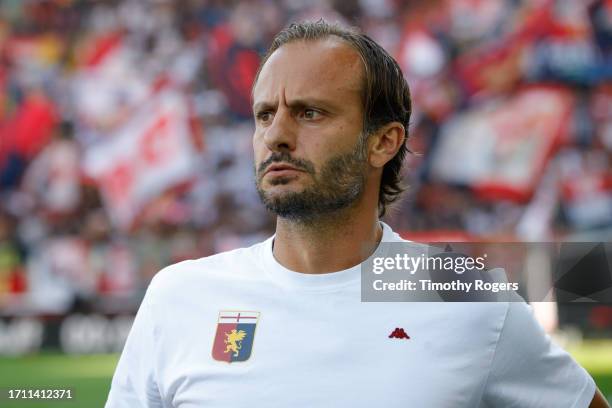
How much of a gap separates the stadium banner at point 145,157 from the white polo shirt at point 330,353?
12.0 metres

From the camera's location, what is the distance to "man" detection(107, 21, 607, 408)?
260cm

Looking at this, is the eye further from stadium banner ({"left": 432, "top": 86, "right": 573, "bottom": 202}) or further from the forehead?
stadium banner ({"left": 432, "top": 86, "right": 573, "bottom": 202})

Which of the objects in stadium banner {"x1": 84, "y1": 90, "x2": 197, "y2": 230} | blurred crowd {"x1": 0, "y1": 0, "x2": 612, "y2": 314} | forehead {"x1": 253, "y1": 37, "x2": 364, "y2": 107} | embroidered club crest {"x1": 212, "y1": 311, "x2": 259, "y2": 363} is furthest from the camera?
stadium banner {"x1": 84, "y1": 90, "x2": 197, "y2": 230}

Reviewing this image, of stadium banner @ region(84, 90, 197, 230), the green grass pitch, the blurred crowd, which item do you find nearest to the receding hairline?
the green grass pitch

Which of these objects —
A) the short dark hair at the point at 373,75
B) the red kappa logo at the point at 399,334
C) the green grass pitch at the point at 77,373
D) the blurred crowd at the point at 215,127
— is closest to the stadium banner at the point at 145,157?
the blurred crowd at the point at 215,127

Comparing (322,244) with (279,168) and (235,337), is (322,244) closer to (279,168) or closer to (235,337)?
(279,168)

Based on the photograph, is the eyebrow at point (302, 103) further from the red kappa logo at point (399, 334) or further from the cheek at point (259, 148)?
the red kappa logo at point (399, 334)

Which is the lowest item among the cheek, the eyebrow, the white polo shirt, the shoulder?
the white polo shirt

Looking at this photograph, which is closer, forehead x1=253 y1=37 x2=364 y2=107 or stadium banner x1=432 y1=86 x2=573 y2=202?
forehead x1=253 y1=37 x2=364 y2=107

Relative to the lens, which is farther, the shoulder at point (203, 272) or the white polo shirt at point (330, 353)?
the shoulder at point (203, 272)

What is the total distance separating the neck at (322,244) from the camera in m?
2.81

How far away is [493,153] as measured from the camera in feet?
48.2

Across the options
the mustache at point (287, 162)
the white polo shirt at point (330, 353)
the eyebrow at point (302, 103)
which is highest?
the eyebrow at point (302, 103)

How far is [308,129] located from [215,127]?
1203 centimetres
